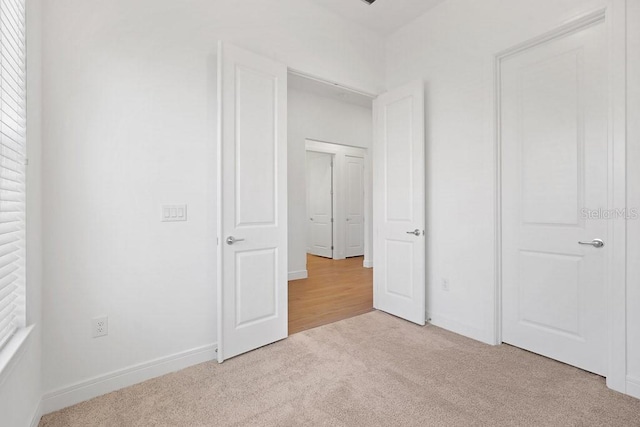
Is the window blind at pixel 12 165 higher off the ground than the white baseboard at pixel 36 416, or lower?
higher

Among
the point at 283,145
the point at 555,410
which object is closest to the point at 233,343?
the point at 283,145

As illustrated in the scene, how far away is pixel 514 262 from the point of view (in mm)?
2508

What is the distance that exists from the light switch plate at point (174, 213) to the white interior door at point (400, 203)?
204 centimetres

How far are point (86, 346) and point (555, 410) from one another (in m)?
2.76

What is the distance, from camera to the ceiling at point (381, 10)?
2943 mm

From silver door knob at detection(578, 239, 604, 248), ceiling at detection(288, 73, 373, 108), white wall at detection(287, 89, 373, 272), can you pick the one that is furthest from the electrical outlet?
ceiling at detection(288, 73, 373, 108)

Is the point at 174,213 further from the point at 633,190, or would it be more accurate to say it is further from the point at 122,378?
the point at 633,190

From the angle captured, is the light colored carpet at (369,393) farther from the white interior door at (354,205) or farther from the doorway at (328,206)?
the white interior door at (354,205)

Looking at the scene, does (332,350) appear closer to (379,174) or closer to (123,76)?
(379,174)

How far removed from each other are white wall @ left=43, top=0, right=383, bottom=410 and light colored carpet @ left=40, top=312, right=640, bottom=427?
32cm

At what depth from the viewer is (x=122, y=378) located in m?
1.99

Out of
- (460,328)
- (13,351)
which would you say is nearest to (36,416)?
(13,351)

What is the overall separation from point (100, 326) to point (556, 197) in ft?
10.6

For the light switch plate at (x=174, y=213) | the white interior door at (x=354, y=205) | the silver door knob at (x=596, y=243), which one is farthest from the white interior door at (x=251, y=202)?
the white interior door at (x=354, y=205)
